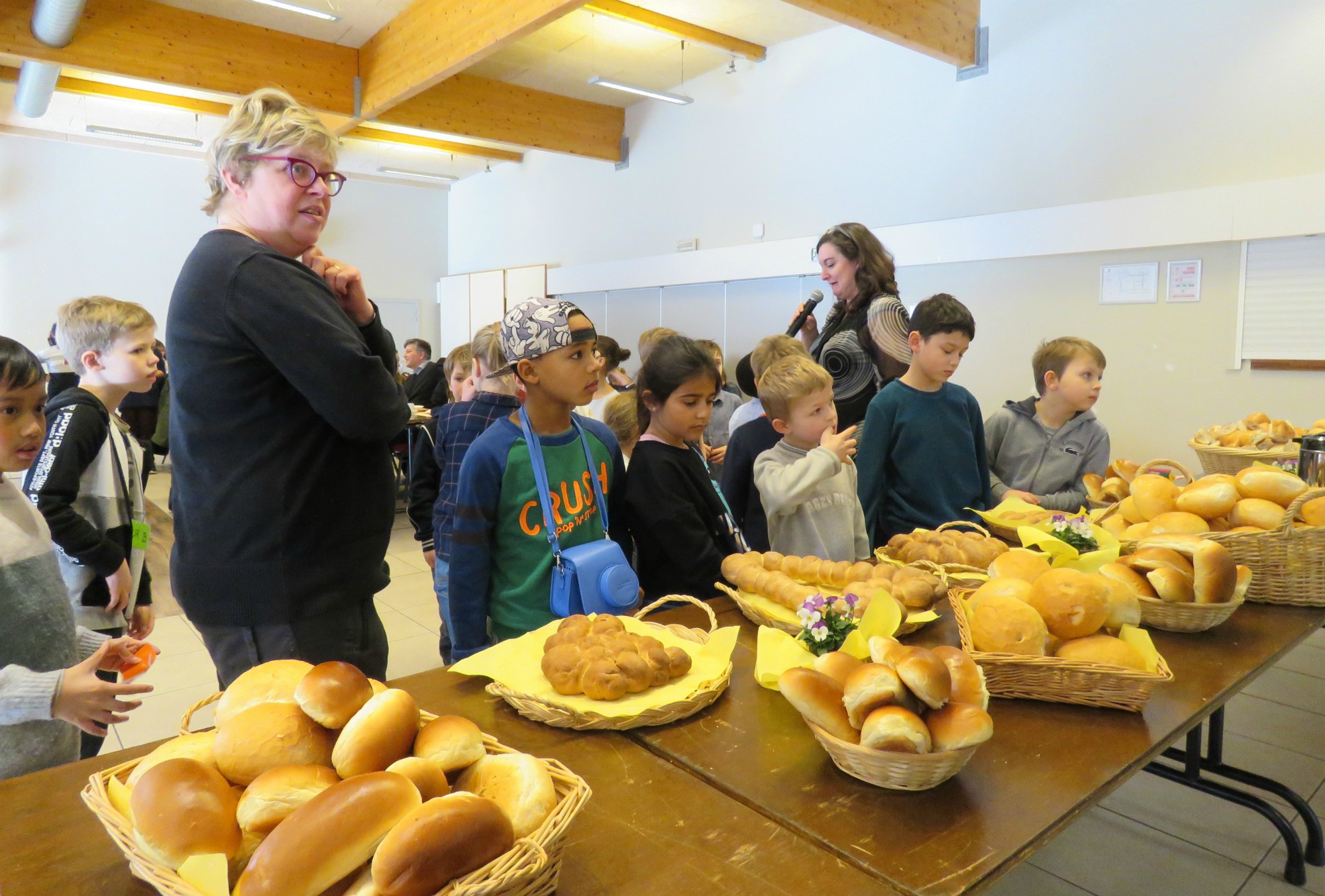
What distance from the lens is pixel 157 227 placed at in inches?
394

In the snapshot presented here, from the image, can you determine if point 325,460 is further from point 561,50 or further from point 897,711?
point 561,50

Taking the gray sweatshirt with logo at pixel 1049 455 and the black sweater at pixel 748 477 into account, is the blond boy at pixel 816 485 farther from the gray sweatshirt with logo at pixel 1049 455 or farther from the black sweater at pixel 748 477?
the gray sweatshirt with logo at pixel 1049 455

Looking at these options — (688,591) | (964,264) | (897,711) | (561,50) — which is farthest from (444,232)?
(897,711)

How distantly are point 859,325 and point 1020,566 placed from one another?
5.32 feet

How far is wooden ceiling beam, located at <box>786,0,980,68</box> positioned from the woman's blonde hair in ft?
11.5

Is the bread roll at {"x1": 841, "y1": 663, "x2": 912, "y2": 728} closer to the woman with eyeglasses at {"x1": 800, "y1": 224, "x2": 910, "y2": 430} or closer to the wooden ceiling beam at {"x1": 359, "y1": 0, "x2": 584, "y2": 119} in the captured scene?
the woman with eyeglasses at {"x1": 800, "y1": 224, "x2": 910, "y2": 430}

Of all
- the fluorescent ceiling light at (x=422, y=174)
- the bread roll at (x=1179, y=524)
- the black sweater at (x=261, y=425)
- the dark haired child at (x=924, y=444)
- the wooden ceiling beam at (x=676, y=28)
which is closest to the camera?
the black sweater at (x=261, y=425)

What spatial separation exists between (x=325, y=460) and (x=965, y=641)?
1083 millimetres

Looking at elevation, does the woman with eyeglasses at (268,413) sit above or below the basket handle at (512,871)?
above

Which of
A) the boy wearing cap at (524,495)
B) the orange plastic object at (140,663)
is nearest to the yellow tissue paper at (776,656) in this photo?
the boy wearing cap at (524,495)

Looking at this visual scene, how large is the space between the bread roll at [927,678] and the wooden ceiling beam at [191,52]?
6.88 m

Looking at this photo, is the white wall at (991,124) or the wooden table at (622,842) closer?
the wooden table at (622,842)

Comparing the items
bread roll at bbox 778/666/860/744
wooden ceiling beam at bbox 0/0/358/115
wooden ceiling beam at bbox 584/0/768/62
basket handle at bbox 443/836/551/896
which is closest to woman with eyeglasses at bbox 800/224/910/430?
bread roll at bbox 778/666/860/744

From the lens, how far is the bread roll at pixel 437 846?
626 millimetres
